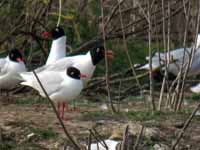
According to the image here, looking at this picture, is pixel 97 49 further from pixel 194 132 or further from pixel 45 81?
pixel 194 132

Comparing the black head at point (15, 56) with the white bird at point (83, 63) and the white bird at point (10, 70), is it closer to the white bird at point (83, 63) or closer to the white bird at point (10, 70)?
the white bird at point (10, 70)

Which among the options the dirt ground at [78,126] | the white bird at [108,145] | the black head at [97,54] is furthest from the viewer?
the black head at [97,54]

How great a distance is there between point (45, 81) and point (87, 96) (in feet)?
7.64

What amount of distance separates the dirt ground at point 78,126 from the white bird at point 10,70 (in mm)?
640

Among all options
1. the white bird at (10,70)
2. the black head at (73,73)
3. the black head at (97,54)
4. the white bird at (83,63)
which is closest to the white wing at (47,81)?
the black head at (73,73)

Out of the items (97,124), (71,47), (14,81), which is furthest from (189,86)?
(97,124)

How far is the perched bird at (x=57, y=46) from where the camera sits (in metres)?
10.4

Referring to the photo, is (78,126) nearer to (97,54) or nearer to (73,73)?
(73,73)

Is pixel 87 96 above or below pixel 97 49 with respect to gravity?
below

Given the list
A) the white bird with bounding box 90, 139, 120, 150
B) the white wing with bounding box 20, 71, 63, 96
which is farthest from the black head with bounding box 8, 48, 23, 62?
the white bird with bounding box 90, 139, 120, 150

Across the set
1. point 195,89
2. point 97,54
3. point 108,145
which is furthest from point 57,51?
point 108,145

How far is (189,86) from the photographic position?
1296 centimetres

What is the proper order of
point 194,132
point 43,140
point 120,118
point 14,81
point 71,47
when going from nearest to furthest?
1. point 43,140
2. point 194,132
3. point 120,118
4. point 14,81
5. point 71,47

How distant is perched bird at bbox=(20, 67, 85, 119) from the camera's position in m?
8.17
